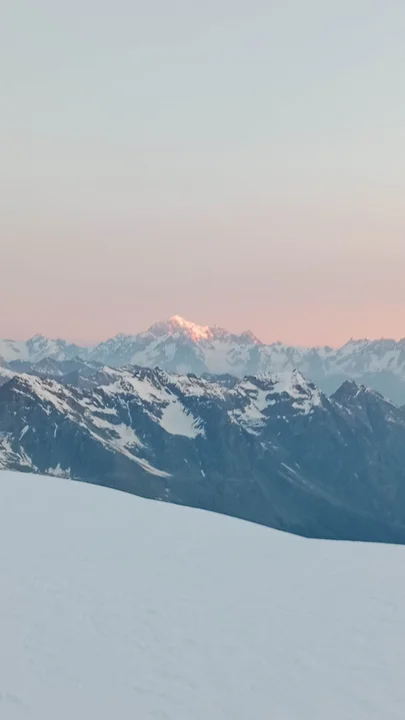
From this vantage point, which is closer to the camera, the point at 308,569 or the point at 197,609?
the point at 197,609

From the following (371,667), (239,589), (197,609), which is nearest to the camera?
(371,667)

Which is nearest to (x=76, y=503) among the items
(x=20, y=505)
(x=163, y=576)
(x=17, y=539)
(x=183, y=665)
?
(x=20, y=505)

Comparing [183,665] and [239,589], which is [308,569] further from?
[183,665]

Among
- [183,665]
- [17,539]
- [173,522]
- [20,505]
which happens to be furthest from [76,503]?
[183,665]

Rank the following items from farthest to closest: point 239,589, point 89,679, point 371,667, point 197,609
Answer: point 239,589, point 197,609, point 371,667, point 89,679

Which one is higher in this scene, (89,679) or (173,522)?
(173,522)

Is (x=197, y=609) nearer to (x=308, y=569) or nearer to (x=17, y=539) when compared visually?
(x=308, y=569)
